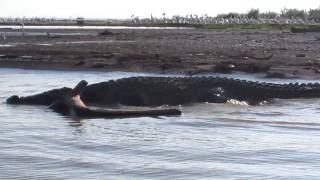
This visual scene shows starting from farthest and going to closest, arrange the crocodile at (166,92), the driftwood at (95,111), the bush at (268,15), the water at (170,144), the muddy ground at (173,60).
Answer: the bush at (268,15) → the muddy ground at (173,60) → the crocodile at (166,92) → the driftwood at (95,111) → the water at (170,144)

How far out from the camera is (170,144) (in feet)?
36.3

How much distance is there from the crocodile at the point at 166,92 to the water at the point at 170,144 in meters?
0.38

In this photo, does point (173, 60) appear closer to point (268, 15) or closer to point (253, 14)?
point (253, 14)

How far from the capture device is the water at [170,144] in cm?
911

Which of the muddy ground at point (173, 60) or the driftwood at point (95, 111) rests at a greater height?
the driftwood at point (95, 111)

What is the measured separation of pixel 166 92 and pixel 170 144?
4626 millimetres

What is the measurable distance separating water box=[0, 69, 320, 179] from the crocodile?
0.38 meters

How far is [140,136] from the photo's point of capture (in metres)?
11.8

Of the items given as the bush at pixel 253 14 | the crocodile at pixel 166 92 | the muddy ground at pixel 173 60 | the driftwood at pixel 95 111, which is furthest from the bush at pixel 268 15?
Result: the driftwood at pixel 95 111

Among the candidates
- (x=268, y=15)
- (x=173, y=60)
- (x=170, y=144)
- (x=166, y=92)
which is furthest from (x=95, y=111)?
(x=268, y=15)

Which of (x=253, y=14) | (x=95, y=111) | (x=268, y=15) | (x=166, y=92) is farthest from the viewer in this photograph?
(x=268, y=15)

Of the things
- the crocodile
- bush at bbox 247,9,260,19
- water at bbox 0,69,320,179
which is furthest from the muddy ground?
bush at bbox 247,9,260,19

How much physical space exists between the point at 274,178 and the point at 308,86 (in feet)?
29.1

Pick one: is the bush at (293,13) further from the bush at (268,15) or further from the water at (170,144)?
the water at (170,144)
